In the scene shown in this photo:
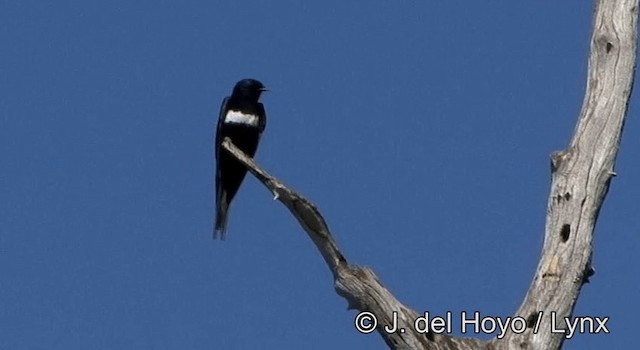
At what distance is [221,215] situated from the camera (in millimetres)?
14117

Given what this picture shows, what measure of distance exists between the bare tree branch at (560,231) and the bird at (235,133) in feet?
11.5

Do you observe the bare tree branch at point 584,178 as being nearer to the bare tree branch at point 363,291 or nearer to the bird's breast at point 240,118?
the bare tree branch at point 363,291

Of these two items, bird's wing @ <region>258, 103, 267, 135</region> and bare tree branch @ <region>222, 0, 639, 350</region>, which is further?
bird's wing @ <region>258, 103, 267, 135</region>

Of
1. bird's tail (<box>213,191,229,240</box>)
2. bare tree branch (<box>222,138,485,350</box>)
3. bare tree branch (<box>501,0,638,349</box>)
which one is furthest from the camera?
bird's tail (<box>213,191,229,240</box>)

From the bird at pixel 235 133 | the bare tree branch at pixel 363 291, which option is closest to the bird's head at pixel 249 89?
the bird at pixel 235 133

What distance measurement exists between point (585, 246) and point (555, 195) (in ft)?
1.15

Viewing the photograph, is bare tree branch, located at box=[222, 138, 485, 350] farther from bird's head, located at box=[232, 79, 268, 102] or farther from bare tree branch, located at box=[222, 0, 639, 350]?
bird's head, located at box=[232, 79, 268, 102]

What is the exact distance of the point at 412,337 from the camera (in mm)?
10078

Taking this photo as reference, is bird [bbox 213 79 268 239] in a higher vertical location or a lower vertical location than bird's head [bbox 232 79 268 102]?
lower

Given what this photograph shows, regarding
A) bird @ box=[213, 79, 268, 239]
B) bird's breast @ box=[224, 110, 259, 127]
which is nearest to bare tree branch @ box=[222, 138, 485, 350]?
bird @ box=[213, 79, 268, 239]

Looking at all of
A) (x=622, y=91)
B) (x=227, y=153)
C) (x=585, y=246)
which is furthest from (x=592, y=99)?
(x=227, y=153)

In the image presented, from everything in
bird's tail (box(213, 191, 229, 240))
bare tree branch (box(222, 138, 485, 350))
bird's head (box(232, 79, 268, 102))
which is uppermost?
bird's head (box(232, 79, 268, 102))

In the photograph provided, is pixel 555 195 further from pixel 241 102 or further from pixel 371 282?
pixel 241 102

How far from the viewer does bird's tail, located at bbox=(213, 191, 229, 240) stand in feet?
45.3
